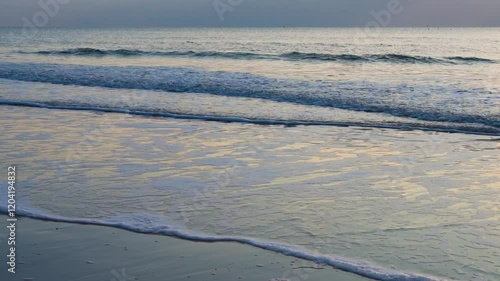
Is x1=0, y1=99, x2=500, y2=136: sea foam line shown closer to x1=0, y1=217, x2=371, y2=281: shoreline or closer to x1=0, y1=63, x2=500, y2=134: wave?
x1=0, y1=63, x2=500, y2=134: wave

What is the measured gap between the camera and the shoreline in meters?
4.71

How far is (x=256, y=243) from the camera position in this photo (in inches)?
214

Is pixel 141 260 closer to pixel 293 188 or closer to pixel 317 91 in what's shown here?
pixel 293 188

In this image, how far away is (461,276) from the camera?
4699 mm

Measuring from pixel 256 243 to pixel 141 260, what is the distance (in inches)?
41.8

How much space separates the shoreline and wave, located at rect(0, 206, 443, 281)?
0.08 metres

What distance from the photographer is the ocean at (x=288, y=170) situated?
555 centimetres

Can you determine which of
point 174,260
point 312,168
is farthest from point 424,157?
point 174,260

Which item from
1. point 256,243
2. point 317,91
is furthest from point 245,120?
point 256,243

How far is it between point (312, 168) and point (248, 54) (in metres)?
32.3

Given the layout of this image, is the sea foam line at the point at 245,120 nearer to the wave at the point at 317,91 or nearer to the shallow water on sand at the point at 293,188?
the shallow water on sand at the point at 293,188

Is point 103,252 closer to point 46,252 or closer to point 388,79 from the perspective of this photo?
point 46,252

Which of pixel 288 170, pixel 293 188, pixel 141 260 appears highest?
pixel 288 170

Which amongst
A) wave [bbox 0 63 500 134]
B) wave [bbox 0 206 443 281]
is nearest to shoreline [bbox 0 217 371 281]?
wave [bbox 0 206 443 281]
